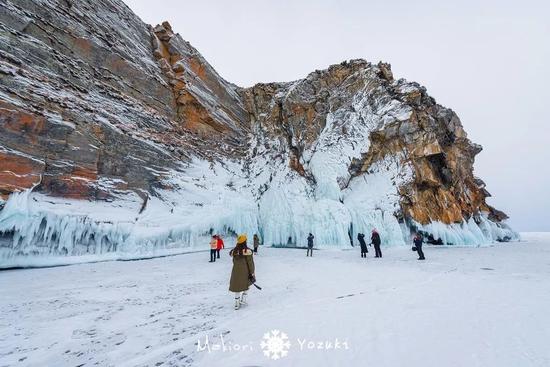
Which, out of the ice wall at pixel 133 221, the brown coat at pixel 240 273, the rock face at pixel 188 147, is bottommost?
the brown coat at pixel 240 273

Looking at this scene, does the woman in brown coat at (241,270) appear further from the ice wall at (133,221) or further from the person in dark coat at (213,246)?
the ice wall at (133,221)

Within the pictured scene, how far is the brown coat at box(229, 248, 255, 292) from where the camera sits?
5543 millimetres

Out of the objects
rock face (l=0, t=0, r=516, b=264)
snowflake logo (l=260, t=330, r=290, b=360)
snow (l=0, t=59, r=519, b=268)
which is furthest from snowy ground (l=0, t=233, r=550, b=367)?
rock face (l=0, t=0, r=516, b=264)

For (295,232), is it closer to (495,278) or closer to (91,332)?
(495,278)

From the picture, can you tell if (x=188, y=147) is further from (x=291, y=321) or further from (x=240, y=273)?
(x=291, y=321)

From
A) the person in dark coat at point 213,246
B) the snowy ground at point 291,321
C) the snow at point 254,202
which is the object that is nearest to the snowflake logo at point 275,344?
the snowy ground at point 291,321

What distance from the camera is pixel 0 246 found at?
32.4ft

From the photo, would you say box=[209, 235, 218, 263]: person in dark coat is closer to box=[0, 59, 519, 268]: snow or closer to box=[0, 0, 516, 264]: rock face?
box=[0, 59, 519, 268]: snow

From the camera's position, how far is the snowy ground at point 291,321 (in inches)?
126

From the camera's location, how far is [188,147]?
68.3ft

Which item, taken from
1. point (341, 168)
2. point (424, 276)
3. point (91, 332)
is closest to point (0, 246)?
point (91, 332)

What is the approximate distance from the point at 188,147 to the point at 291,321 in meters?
18.5

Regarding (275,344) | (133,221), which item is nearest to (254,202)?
(133,221)

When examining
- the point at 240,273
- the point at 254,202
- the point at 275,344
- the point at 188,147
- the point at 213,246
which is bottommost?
the point at 275,344
